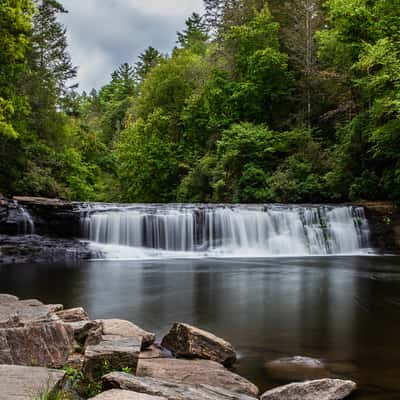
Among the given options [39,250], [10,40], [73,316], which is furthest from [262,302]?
[10,40]

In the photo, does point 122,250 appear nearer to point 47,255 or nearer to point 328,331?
point 47,255

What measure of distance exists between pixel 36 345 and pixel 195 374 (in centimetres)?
148

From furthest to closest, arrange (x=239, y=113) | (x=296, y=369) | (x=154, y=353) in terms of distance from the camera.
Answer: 1. (x=239, y=113)
2. (x=154, y=353)
3. (x=296, y=369)

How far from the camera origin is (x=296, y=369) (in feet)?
14.9

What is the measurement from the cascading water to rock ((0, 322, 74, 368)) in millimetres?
13058

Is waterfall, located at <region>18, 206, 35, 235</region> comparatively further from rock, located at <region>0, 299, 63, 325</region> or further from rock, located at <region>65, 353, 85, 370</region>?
rock, located at <region>65, 353, 85, 370</region>

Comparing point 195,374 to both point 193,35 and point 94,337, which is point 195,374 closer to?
point 94,337

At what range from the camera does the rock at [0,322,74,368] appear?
12.0 ft

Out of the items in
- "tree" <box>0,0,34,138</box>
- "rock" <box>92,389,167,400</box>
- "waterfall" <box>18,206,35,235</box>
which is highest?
"tree" <box>0,0,34,138</box>

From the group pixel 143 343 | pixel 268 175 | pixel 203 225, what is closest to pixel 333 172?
pixel 268 175

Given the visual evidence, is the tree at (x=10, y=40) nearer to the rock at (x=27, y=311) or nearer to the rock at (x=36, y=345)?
the rock at (x=27, y=311)

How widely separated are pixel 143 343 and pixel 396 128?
50.1 ft

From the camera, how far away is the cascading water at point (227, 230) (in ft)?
58.3

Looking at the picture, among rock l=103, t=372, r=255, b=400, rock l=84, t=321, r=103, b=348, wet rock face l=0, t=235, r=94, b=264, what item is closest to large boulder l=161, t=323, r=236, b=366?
rock l=84, t=321, r=103, b=348
